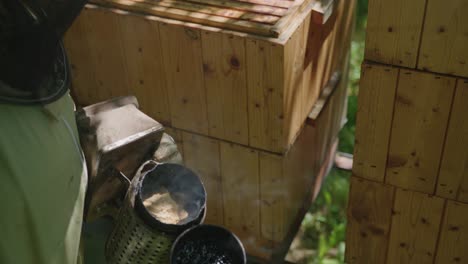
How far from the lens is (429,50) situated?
2945 mm

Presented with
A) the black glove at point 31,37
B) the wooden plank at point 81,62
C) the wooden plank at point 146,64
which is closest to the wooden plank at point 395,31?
the wooden plank at point 146,64

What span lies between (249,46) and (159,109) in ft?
2.83

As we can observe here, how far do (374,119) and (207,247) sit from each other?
3.66ft

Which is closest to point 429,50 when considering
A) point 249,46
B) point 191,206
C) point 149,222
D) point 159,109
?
point 249,46

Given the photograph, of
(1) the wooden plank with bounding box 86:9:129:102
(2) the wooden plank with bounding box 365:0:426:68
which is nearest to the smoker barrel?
(2) the wooden plank with bounding box 365:0:426:68

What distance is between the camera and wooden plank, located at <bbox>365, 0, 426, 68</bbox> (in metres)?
2.90

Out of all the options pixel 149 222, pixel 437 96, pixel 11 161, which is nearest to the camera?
pixel 11 161

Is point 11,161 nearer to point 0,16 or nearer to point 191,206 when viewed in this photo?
point 0,16

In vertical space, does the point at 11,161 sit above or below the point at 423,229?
above

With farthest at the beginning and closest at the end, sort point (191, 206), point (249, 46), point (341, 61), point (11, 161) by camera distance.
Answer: point (341, 61) → point (249, 46) → point (191, 206) → point (11, 161)

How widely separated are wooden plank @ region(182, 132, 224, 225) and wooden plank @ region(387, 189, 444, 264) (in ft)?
3.74

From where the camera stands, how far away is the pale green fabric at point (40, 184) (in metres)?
2.21

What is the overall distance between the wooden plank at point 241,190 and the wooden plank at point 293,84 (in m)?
0.28

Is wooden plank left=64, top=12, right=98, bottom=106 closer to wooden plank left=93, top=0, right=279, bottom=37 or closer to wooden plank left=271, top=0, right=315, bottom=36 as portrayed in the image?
wooden plank left=93, top=0, right=279, bottom=37
